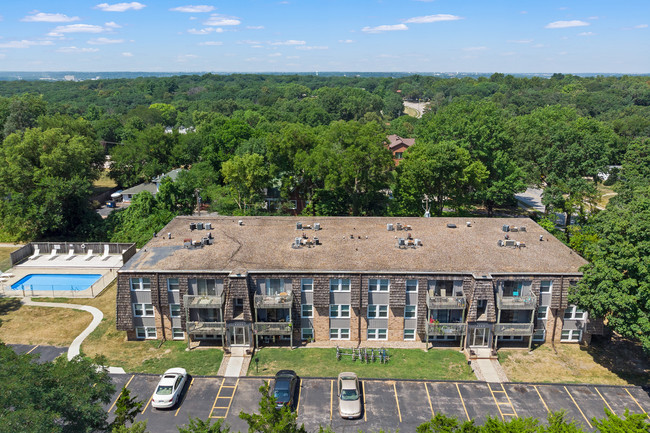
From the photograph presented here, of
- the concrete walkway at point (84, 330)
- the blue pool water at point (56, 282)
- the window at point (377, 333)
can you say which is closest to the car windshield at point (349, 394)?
the window at point (377, 333)

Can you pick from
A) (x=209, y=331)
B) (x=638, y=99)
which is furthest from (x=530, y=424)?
(x=638, y=99)

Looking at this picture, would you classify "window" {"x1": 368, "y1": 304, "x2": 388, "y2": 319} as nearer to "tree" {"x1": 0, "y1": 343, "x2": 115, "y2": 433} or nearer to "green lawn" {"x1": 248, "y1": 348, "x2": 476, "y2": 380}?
"green lawn" {"x1": 248, "y1": 348, "x2": 476, "y2": 380}

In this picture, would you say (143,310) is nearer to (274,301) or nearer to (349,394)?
(274,301)

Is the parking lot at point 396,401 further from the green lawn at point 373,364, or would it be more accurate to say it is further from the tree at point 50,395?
the tree at point 50,395

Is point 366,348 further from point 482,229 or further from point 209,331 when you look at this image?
point 482,229

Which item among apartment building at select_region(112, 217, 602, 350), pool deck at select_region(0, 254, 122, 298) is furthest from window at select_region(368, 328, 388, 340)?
pool deck at select_region(0, 254, 122, 298)

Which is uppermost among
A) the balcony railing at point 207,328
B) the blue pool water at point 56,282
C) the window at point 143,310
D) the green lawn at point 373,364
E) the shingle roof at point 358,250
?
the shingle roof at point 358,250
